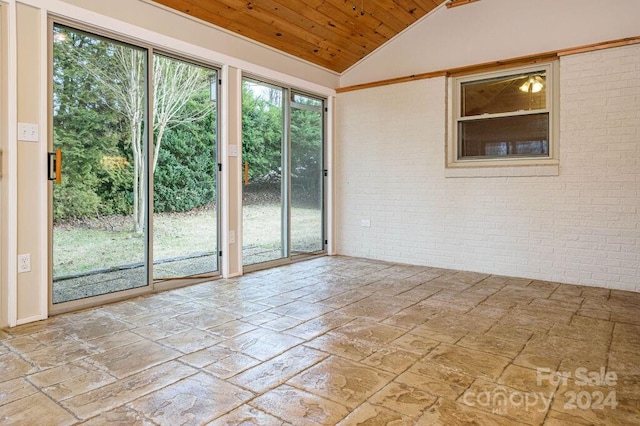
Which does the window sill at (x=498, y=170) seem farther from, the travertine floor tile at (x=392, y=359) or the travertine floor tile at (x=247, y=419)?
the travertine floor tile at (x=247, y=419)

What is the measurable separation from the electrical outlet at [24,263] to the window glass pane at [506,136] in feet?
14.9

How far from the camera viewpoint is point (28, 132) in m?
3.01

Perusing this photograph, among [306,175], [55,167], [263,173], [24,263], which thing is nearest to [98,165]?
[55,167]

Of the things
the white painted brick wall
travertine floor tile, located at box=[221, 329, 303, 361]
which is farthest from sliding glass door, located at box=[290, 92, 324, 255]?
travertine floor tile, located at box=[221, 329, 303, 361]

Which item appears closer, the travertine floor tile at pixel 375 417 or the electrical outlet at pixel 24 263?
the travertine floor tile at pixel 375 417

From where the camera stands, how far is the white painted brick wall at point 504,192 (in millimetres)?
4098

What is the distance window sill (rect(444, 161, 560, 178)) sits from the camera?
4.46 meters

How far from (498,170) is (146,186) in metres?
3.78

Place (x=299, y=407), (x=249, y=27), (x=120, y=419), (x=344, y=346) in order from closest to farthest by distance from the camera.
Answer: (x=120, y=419) → (x=299, y=407) → (x=344, y=346) → (x=249, y=27)

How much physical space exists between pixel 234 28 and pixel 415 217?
3.11 meters

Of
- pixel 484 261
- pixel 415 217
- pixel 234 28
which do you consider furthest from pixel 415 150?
pixel 234 28

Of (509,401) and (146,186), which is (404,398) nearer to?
(509,401)

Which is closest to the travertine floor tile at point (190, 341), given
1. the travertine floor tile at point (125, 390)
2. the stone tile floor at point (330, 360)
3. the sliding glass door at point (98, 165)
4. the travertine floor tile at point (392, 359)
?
the stone tile floor at point (330, 360)

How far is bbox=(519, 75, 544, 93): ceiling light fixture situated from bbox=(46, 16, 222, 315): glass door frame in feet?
11.2
